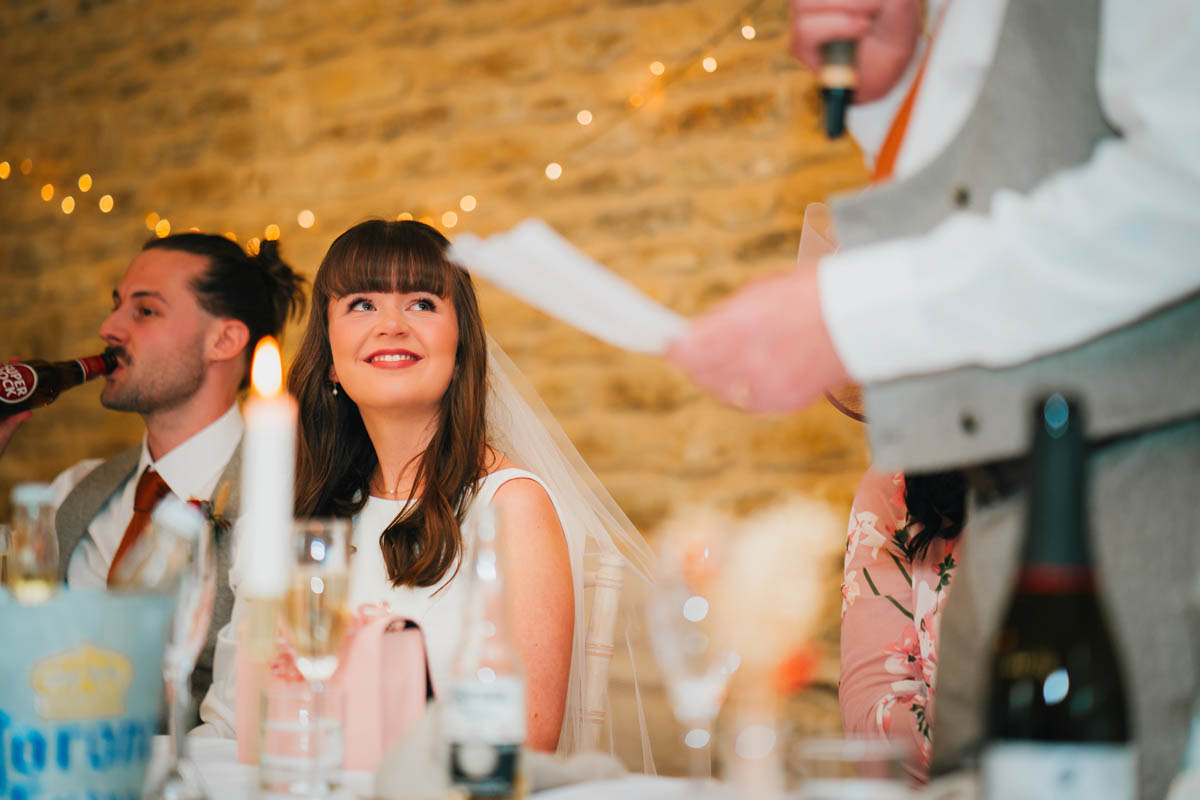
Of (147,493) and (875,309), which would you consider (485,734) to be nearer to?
(875,309)

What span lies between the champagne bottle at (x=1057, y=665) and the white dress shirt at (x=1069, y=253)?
0.14 meters

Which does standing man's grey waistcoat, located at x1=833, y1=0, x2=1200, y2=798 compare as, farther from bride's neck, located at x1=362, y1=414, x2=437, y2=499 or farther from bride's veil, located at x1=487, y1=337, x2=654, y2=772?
bride's neck, located at x1=362, y1=414, x2=437, y2=499

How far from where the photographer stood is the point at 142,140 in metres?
4.01

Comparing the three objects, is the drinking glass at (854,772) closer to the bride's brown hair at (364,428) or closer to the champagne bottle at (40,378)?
the bride's brown hair at (364,428)

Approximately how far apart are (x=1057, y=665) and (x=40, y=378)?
2.99m

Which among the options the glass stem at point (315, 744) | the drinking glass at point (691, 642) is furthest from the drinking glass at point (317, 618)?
the drinking glass at point (691, 642)

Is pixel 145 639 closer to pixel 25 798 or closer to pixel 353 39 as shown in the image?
pixel 25 798

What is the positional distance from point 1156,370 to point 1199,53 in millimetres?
206

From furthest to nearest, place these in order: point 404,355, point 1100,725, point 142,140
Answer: point 142,140, point 404,355, point 1100,725

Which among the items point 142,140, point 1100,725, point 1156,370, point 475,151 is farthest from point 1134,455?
point 142,140

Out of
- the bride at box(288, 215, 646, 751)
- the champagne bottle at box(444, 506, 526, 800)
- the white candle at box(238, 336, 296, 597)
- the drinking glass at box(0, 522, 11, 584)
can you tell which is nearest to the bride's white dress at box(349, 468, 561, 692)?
the bride at box(288, 215, 646, 751)

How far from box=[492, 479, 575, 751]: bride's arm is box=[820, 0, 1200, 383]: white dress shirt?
3.39 feet

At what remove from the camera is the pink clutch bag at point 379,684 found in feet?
3.11

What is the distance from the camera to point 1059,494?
23.6 inches
